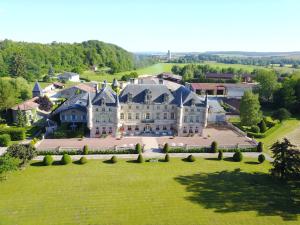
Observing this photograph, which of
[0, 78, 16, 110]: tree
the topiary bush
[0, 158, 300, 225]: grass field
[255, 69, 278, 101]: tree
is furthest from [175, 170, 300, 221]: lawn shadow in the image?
[255, 69, 278, 101]: tree

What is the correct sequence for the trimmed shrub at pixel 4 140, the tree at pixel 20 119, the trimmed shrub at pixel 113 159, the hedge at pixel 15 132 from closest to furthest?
the trimmed shrub at pixel 113 159
the trimmed shrub at pixel 4 140
the hedge at pixel 15 132
the tree at pixel 20 119

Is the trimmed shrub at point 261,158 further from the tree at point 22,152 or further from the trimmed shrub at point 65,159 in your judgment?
the tree at point 22,152

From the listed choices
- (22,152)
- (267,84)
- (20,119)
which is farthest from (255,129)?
(20,119)

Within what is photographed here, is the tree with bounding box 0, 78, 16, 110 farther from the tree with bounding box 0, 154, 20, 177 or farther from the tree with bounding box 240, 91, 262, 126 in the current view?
the tree with bounding box 240, 91, 262, 126

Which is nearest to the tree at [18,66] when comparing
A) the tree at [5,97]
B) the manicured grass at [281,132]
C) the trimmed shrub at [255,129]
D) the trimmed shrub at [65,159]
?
the tree at [5,97]

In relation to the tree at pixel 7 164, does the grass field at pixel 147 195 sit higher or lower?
lower

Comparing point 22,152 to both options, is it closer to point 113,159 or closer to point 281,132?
point 113,159
